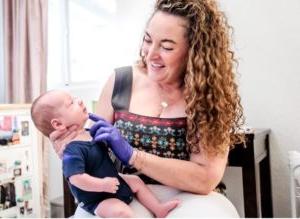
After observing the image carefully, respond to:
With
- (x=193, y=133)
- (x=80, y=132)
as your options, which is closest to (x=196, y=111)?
(x=193, y=133)

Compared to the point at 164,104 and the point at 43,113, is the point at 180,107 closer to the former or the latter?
the point at 164,104

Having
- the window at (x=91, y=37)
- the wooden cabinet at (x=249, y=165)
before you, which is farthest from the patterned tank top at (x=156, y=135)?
the window at (x=91, y=37)

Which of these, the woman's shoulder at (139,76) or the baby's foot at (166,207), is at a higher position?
the woman's shoulder at (139,76)

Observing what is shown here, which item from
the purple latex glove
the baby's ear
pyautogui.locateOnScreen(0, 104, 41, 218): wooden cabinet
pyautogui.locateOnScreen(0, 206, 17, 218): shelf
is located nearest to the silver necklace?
the purple latex glove

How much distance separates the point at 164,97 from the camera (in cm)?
115

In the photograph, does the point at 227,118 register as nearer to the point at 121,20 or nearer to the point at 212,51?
the point at 212,51

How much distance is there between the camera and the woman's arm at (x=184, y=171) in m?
0.98

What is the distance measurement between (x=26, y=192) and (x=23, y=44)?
84cm

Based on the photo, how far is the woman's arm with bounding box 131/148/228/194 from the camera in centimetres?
98

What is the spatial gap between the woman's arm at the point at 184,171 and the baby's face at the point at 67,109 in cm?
20

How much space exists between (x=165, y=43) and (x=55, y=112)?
394 millimetres

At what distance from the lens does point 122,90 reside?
1.17 m

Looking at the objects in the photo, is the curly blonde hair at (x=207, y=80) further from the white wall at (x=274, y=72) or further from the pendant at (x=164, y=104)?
the white wall at (x=274, y=72)

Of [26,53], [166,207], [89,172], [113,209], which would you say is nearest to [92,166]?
[89,172]
